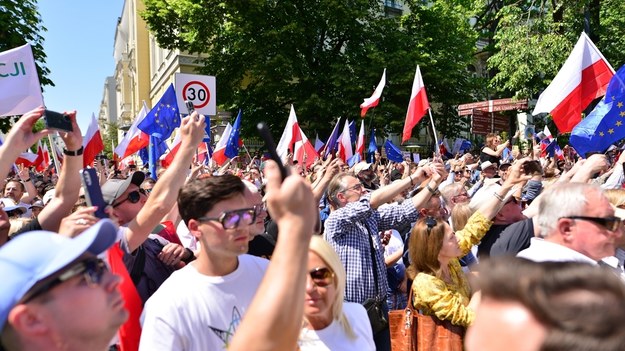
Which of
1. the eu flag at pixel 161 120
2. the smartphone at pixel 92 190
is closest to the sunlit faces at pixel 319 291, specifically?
the smartphone at pixel 92 190

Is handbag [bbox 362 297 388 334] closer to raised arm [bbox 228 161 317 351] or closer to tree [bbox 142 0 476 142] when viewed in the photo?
raised arm [bbox 228 161 317 351]

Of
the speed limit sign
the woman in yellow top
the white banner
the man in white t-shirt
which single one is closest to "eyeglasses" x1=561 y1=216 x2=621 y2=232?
the woman in yellow top

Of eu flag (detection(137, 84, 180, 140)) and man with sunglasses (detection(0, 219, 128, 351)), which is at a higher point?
Result: man with sunglasses (detection(0, 219, 128, 351))

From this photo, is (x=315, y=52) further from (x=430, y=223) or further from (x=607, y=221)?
(x=607, y=221)

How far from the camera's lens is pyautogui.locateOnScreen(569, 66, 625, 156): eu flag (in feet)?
20.9

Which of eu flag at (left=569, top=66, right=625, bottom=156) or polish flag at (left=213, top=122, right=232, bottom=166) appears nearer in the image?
eu flag at (left=569, top=66, right=625, bottom=156)

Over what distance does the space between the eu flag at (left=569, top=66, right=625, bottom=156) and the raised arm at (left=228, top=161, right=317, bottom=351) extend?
19.6 feet

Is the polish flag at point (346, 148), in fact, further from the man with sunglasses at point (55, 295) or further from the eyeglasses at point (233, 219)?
the man with sunglasses at point (55, 295)

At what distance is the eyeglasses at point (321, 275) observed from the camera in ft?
8.14

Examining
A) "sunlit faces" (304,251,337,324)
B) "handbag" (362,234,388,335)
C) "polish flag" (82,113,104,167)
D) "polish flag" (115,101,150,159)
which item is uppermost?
"sunlit faces" (304,251,337,324)

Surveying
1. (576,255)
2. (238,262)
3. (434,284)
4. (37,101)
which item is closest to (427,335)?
(434,284)

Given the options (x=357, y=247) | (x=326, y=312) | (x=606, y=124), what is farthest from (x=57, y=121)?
(x=606, y=124)

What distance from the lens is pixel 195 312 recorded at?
2289 millimetres

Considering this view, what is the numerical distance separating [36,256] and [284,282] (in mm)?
675
